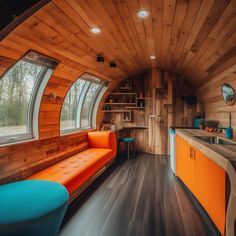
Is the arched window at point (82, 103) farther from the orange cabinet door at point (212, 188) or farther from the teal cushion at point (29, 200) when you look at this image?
the orange cabinet door at point (212, 188)

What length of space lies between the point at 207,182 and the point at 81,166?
1.93m

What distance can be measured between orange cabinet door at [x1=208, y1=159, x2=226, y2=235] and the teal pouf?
1.50 m

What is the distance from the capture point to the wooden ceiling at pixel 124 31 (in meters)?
1.91

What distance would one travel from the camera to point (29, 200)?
1.76m

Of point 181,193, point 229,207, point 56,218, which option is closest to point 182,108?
point 181,193

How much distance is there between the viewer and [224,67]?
117 inches

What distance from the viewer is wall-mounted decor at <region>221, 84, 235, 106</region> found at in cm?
287

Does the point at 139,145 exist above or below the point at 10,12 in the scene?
below

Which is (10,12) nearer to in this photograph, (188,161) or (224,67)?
(188,161)

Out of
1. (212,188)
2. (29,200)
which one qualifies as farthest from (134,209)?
(29,200)

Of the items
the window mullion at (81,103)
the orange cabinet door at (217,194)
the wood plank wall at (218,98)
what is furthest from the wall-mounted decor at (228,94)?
the window mullion at (81,103)

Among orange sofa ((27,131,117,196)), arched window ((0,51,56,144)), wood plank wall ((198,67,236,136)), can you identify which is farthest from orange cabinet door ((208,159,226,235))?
arched window ((0,51,56,144))

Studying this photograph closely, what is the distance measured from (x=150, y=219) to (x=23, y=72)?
9.19 ft

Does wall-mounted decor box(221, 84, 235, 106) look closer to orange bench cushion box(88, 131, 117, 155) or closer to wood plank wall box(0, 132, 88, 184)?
orange bench cushion box(88, 131, 117, 155)
